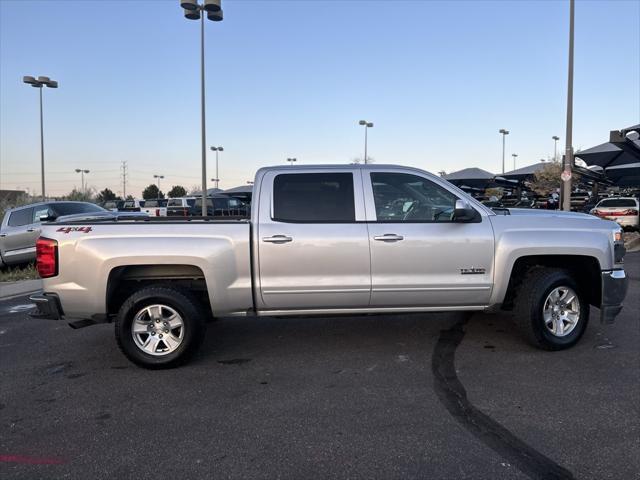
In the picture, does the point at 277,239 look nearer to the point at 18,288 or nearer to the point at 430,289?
the point at 430,289

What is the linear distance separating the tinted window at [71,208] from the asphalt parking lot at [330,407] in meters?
6.47

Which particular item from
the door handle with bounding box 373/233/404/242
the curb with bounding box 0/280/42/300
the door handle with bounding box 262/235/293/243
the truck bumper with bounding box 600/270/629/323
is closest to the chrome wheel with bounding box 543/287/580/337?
the truck bumper with bounding box 600/270/629/323

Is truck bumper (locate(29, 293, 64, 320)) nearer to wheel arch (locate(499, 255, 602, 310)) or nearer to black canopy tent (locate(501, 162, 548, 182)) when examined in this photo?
wheel arch (locate(499, 255, 602, 310))

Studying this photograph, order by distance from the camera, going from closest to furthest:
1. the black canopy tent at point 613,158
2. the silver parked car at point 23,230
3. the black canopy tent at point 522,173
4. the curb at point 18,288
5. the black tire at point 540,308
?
the black tire at point 540,308 < the curb at point 18,288 < the silver parked car at point 23,230 < the black canopy tent at point 613,158 < the black canopy tent at point 522,173

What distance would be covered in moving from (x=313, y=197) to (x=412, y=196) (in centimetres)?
102

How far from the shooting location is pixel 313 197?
5.00 metres

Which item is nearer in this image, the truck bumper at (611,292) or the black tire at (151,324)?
the black tire at (151,324)

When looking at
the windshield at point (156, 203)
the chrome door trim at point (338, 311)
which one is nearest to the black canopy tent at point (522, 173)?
the windshield at point (156, 203)

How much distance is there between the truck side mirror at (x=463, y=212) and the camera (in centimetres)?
476

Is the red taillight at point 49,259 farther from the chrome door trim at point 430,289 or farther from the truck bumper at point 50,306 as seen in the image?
the chrome door trim at point 430,289

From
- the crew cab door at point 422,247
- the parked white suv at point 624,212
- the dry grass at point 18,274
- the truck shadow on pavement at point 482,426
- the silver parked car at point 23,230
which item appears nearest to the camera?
the truck shadow on pavement at point 482,426

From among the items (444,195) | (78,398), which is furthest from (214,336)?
(444,195)

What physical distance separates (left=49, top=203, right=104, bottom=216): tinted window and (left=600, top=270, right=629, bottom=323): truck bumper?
10.9 metres

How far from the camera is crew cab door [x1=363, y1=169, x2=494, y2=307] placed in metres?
4.86
